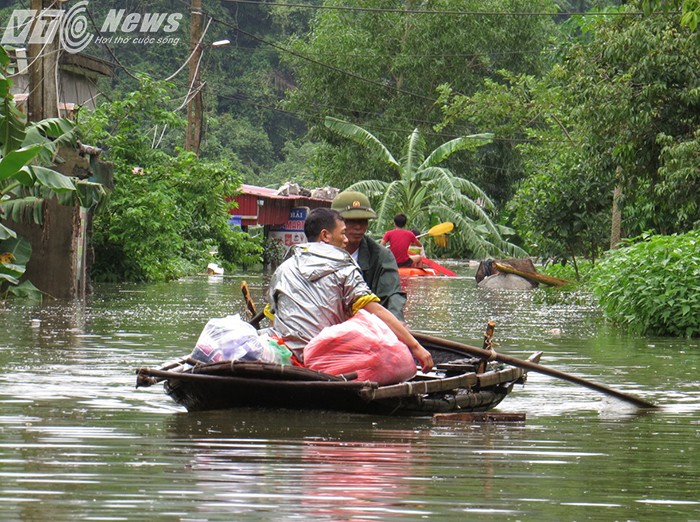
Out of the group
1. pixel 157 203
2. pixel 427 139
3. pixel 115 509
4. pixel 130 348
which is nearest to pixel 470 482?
pixel 115 509

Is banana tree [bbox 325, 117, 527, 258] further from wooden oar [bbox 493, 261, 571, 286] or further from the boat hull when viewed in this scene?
the boat hull

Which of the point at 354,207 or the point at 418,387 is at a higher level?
the point at 354,207

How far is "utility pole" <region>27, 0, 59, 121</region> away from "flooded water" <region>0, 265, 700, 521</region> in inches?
293

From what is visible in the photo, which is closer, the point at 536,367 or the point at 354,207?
the point at 354,207

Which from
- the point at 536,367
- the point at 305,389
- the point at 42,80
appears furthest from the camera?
the point at 42,80

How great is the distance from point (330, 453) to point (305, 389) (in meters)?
1.10

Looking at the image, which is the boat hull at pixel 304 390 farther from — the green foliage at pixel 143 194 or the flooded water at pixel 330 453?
the green foliage at pixel 143 194

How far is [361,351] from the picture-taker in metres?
8.37

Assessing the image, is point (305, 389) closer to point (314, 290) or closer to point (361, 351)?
point (361, 351)

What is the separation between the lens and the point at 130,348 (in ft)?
44.4

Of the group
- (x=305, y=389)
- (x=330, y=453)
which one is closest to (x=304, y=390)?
(x=305, y=389)

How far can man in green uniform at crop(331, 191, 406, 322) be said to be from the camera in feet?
30.3

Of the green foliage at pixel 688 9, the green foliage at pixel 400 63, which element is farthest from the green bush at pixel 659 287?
the green foliage at pixel 400 63

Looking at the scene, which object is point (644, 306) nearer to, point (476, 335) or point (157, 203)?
point (476, 335)
